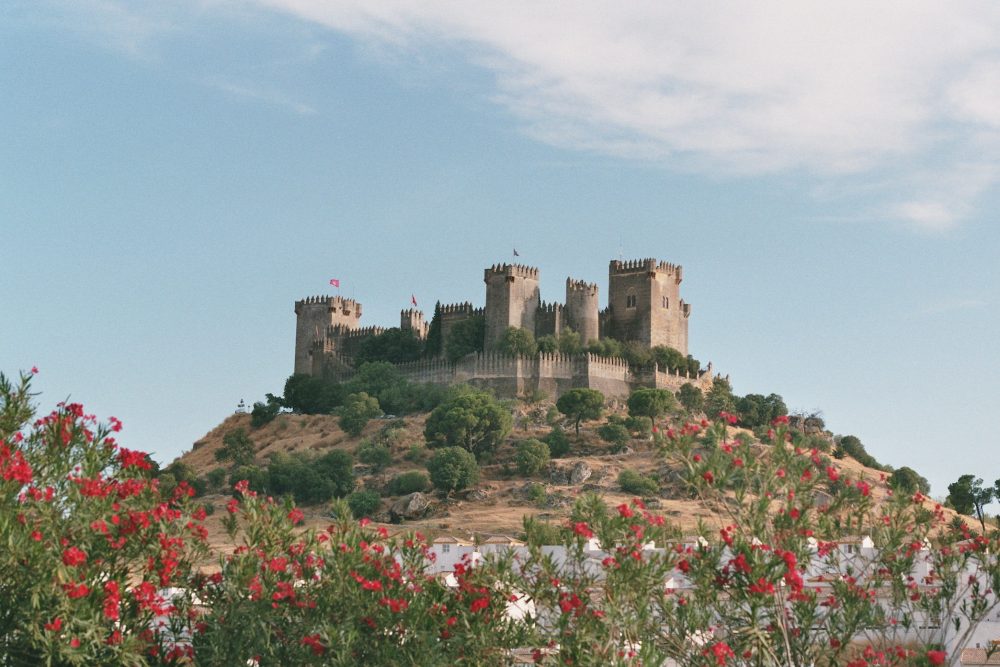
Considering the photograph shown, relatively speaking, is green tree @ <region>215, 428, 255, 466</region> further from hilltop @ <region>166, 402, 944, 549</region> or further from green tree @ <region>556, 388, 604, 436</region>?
green tree @ <region>556, 388, 604, 436</region>

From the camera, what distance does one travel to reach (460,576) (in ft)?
60.0

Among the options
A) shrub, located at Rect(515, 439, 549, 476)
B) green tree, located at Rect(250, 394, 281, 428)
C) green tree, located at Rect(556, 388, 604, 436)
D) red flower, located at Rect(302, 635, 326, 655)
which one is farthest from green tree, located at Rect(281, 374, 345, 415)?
red flower, located at Rect(302, 635, 326, 655)

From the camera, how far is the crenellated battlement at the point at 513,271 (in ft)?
260

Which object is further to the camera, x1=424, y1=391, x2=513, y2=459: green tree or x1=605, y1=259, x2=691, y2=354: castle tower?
x1=605, y1=259, x2=691, y2=354: castle tower

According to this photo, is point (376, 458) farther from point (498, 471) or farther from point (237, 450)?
point (237, 450)

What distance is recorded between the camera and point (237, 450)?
7744 cm

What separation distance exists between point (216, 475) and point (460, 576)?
57022mm

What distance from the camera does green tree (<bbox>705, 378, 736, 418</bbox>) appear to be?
77062 millimetres

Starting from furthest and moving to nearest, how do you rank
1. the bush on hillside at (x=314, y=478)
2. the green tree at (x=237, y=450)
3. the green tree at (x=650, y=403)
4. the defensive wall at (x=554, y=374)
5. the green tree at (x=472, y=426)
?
the defensive wall at (x=554, y=374)
the green tree at (x=237, y=450)
the green tree at (x=650, y=403)
the green tree at (x=472, y=426)
the bush on hillside at (x=314, y=478)

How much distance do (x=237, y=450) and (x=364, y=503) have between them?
46.3 feet

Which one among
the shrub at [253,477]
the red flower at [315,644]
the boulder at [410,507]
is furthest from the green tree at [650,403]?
the red flower at [315,644]

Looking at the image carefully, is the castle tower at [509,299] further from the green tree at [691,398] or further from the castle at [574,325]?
the green tree at [691,398]

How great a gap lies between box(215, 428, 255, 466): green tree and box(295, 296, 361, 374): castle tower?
8778 millimetres

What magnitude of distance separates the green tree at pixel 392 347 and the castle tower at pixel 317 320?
124 inches
